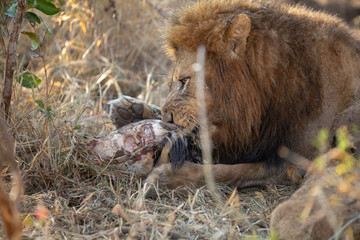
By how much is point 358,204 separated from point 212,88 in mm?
1208

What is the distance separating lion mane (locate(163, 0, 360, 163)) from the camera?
288 centimetres

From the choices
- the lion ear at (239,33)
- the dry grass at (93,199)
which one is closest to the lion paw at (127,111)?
the dry grass at (93,199)

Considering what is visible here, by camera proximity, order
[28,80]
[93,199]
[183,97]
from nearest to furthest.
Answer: [93,199]
[183,97]
[28,80]

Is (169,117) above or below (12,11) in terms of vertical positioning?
below

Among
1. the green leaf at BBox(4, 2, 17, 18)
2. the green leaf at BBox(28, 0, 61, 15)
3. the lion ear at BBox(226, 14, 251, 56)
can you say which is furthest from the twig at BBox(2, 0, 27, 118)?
the lion ear at BBox(226, 14, 251, 56)

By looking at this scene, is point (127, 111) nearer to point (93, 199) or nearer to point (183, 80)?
point (183, 80)

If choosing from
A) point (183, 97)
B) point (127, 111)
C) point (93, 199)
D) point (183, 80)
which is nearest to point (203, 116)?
point (183, 97)

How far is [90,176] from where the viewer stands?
3064mm

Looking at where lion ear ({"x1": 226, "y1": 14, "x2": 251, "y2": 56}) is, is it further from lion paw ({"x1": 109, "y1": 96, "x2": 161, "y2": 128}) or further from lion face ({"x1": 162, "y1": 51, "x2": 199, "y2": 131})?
lion paw ({"x1": 109, "y1": 96, "x2": 161, "y2": 128})

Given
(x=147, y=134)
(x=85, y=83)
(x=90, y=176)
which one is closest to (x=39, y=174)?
(x=90, y=176)

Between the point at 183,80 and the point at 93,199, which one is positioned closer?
the point at 93,199

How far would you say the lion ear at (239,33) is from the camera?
9.24ft

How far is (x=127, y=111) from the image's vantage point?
3.35m

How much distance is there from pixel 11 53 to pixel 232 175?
1.66m
